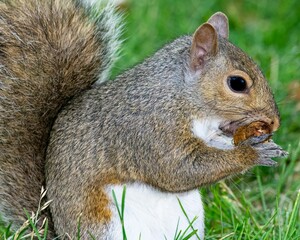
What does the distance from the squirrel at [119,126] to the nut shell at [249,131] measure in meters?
0.02

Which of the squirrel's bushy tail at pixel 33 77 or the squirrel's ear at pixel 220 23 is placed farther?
the squirrel's ear at pixel 220 23

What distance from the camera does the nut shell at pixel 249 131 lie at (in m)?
3.02

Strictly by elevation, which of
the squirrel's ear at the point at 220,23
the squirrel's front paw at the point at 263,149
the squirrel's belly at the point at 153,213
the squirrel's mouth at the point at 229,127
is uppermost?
the squirrel's ear at the point at 220,23

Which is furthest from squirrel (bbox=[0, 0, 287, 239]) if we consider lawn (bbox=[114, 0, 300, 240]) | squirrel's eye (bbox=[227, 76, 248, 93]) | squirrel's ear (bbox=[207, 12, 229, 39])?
lawn (bbox=[114, 0, 300, 240])

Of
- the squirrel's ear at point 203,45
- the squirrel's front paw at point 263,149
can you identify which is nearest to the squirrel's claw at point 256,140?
the squirrel's front paw at point 263,149

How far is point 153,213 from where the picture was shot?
298cm

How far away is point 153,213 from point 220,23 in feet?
2.76

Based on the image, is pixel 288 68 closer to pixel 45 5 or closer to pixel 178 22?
pixel 178 22

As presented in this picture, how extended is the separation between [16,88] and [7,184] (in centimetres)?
36

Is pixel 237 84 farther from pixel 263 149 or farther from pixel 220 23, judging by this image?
pixel 220 23

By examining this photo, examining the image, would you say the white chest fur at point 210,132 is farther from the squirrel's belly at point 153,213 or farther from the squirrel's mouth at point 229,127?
the squirrel's belly at point 153,213

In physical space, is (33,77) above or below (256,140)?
above

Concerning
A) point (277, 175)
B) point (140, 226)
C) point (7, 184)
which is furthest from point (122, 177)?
point (277, 175)

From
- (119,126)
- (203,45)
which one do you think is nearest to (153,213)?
(119,126)
